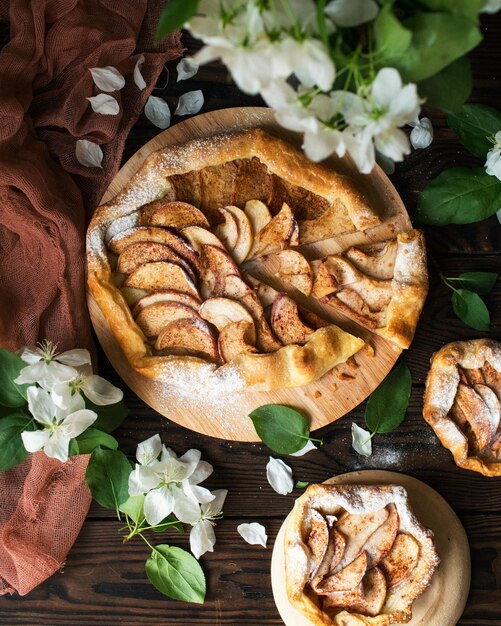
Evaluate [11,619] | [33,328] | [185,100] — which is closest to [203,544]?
[11,619]

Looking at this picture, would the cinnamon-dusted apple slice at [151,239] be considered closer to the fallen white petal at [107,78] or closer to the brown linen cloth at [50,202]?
the brown linen cloth at [50,202]

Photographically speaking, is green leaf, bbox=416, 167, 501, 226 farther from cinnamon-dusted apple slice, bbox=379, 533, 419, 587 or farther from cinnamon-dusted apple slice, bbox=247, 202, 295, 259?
cinnamon-dusted apple slice, bbox=379, 533, 419, 587

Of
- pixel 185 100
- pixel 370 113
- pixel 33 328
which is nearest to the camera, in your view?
pixel 370 113

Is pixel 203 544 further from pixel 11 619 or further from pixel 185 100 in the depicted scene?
pixel 185 100

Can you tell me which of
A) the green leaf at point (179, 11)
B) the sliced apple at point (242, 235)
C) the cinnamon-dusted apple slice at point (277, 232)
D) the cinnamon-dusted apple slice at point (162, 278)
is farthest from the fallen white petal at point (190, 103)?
the green leaf at point (179, 11)

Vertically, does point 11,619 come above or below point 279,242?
below

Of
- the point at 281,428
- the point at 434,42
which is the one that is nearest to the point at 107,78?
the point at 281,428

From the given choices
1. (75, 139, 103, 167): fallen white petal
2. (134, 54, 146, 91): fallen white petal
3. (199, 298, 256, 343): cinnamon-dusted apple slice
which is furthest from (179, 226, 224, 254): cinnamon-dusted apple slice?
(134, 54, 146, 91): fallen white petal
